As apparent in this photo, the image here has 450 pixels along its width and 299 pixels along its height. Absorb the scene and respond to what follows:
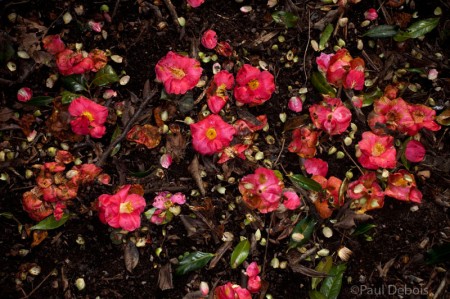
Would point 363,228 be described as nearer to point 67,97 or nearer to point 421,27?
point 421,27

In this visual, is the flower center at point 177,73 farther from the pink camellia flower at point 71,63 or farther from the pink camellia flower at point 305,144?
the pink camellia flower at point 305,144

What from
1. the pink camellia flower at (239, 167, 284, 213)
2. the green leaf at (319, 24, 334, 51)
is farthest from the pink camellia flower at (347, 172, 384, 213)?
the green leaf at (319, 24, 334, 51)

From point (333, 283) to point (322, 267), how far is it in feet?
0.21

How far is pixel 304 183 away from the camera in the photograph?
4.81 ft

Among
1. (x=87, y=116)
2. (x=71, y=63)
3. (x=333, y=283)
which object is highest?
(x=71, y=63)

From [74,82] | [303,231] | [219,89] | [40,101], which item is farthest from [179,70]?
[303,231]

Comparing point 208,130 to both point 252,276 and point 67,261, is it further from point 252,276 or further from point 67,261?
point 67,261

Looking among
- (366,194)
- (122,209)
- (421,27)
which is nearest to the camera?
(122,209)

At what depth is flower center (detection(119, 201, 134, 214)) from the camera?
4.53 ft

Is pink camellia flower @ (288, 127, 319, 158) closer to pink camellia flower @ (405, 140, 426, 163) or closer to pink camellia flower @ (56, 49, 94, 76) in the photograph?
pink camellia flower @ (405, 140, 426, 163)

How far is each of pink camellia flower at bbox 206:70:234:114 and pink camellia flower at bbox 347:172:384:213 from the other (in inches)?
22.1

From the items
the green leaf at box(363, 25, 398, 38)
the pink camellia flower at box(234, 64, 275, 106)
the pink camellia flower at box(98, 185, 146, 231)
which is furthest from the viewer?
the green leaf at box(363, 25, 398, 38)

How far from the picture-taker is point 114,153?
1468mm

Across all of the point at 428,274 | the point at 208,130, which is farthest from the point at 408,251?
the point at 208,130
